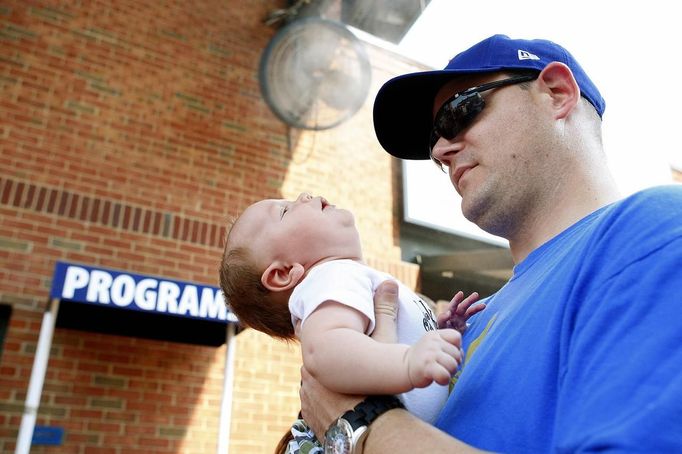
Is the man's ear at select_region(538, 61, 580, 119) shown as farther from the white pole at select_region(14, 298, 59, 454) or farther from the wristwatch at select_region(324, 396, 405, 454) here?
the white pole at select_region(14, 298, 59, 454)

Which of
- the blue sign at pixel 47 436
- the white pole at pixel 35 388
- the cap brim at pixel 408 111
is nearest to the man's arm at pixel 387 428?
the cap brim at pixel 408 111

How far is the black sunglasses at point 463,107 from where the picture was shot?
1657 millimetres

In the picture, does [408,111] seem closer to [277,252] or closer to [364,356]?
[277,252]

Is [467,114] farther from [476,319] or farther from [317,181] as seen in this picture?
[317,181]

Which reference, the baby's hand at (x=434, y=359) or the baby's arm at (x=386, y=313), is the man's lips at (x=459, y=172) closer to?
the baby's arm at (x=386, y=313)

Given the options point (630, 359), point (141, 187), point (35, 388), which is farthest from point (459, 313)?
point (141, 187)

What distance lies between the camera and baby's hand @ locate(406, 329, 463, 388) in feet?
3.52

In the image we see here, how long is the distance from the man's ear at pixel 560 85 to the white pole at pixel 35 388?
11.8 feet

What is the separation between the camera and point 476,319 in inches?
61.9

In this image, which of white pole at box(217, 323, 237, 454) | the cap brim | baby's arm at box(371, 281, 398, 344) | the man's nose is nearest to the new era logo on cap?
the cap brim

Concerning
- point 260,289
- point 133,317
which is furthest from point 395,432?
point 133,317

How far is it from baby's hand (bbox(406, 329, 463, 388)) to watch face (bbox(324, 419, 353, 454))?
0.18m

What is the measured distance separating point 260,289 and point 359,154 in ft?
17.3

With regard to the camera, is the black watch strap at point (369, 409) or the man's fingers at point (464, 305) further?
the man's fingers at point (464, 305)
